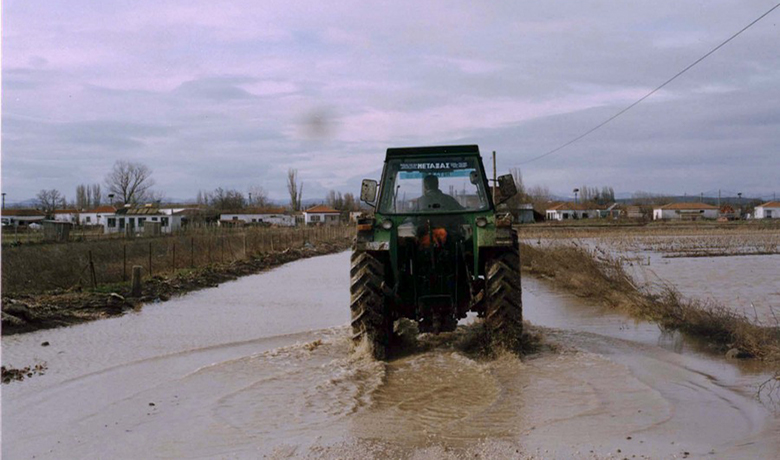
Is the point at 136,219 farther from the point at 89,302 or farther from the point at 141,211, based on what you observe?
the point at 89,302

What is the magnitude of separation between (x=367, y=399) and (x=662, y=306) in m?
6.90

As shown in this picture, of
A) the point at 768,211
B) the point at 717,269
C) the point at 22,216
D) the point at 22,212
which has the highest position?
the point at 22,212

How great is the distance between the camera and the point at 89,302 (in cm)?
1445

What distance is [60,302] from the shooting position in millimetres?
14172

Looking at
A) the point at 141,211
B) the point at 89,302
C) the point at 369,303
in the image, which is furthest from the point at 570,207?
the point at 369,303

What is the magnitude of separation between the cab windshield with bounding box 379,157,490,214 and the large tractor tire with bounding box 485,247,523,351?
41.5 inches

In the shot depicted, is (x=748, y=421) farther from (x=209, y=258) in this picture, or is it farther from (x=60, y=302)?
(x=209, y=258)

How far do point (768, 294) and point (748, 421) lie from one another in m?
11.0

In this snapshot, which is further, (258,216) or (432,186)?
(258,216)

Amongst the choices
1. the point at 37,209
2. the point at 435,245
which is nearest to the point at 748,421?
the point at 435,245

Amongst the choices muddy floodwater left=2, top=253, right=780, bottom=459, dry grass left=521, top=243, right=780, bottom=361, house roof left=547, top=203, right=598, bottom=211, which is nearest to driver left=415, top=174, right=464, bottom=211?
muddy floodwater left=2, top=253, right=780, bottom=459

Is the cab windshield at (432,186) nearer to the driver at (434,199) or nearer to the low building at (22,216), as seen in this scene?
the driver at (434,199)

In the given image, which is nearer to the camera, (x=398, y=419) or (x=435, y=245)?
(x=398, y=419)

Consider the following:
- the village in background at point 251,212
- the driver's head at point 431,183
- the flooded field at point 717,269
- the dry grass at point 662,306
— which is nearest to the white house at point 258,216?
the village in background at point 251,212
